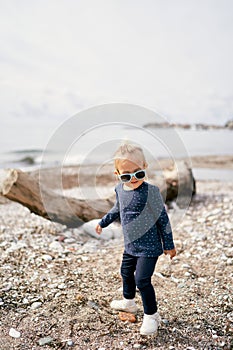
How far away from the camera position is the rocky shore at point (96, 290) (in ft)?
11.4

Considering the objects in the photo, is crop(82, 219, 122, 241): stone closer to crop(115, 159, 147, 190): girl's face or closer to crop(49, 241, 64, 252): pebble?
crop(49, 241, 64, 252): pebble

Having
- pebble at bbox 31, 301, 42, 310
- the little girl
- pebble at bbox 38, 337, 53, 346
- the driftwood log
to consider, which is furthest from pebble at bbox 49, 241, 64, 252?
the little girl

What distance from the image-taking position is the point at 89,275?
15.4 feet

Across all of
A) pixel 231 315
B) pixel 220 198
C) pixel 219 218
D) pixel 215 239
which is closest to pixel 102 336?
pixel 231 315

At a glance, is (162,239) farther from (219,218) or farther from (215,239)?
(219,218)

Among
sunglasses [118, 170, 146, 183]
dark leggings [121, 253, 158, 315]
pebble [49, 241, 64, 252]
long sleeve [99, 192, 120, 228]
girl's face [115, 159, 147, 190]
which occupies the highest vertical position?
girl's face [115, 159, 147, 190]

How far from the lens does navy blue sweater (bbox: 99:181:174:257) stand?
3459 millimetres

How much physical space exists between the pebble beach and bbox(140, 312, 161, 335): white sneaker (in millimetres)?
75

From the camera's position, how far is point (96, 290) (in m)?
4.31

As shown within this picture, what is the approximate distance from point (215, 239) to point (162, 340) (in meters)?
2.78

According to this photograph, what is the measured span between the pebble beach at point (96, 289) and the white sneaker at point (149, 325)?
8 centimetres

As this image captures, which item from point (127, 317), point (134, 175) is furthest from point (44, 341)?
point (134, 175)

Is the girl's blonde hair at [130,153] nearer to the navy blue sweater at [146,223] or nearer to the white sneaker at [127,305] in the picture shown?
the navy blue sweater at [146,223]

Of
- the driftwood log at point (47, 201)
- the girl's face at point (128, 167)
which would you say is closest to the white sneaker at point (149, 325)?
the girl's face at point (128, 167)
